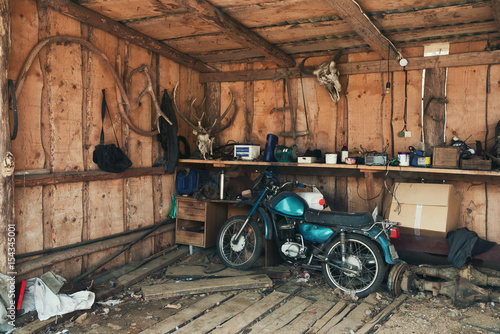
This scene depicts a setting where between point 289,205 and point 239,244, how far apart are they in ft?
2.36

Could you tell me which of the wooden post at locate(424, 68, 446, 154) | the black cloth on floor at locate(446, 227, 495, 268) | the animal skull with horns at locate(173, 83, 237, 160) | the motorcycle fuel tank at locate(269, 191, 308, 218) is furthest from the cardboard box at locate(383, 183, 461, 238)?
the animal skull with horns at locate(173, 83, 237, 160)

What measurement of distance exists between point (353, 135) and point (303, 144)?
63 centimetres

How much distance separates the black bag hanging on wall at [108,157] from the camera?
3643 millimetres

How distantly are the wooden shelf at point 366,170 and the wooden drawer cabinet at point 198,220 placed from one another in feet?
1.70

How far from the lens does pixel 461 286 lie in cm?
321

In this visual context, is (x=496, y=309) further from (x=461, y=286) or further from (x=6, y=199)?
(x=6, y=199)

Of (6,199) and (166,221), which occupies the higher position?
(6,199)

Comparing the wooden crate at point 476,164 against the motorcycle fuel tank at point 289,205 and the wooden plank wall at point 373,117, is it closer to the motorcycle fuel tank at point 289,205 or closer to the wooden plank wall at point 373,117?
the wooden plank wall at point 373,117

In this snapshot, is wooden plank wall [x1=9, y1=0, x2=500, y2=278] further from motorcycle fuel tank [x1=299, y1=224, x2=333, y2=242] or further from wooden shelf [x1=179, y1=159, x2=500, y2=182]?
motorcycle fuel tank [x1=299, y1=224, x2=333, y2=242]

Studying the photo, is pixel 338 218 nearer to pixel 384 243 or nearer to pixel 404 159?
pixel 384 243

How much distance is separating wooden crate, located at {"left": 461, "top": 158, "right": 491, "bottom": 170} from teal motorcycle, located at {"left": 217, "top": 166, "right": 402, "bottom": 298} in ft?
2.98

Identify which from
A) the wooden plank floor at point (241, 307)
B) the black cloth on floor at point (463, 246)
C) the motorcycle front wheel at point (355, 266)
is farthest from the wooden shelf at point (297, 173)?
the wooden plank floor at point (241, 307)

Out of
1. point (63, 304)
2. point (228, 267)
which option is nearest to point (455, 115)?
point (228, 267)

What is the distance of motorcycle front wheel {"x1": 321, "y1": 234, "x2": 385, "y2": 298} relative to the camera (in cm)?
338
